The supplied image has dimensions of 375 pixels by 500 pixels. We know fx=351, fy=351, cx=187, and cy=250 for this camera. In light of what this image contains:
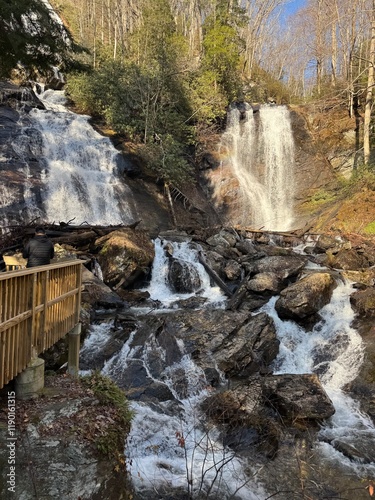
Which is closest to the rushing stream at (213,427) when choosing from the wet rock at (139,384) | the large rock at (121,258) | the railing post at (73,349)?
the wet rock at (139,384)

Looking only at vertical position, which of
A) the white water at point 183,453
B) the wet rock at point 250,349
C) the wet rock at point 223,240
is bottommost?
the white water at point 183,453

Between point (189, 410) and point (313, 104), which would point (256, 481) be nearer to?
point (189, 410)

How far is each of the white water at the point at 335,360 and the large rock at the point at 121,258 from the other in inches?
199

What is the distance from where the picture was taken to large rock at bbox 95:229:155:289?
1302 cm

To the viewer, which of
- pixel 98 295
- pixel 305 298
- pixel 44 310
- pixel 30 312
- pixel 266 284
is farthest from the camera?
pixel 266 284

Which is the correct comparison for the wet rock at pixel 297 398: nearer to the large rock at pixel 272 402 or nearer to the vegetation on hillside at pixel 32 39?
the large rock at pixel 272 402

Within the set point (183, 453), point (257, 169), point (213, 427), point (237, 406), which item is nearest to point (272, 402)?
point (237, 406)

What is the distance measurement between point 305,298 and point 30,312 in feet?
27.8

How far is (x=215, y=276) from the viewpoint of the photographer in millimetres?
13812

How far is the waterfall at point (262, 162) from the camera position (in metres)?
Answer: 25.0

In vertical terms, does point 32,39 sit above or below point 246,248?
above

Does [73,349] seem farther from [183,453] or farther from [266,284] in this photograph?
[266,284]

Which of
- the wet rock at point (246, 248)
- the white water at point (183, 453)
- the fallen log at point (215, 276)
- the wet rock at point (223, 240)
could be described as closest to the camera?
the white water at point (183, 453)

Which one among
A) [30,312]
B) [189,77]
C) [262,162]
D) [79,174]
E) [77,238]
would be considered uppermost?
[189,77]
